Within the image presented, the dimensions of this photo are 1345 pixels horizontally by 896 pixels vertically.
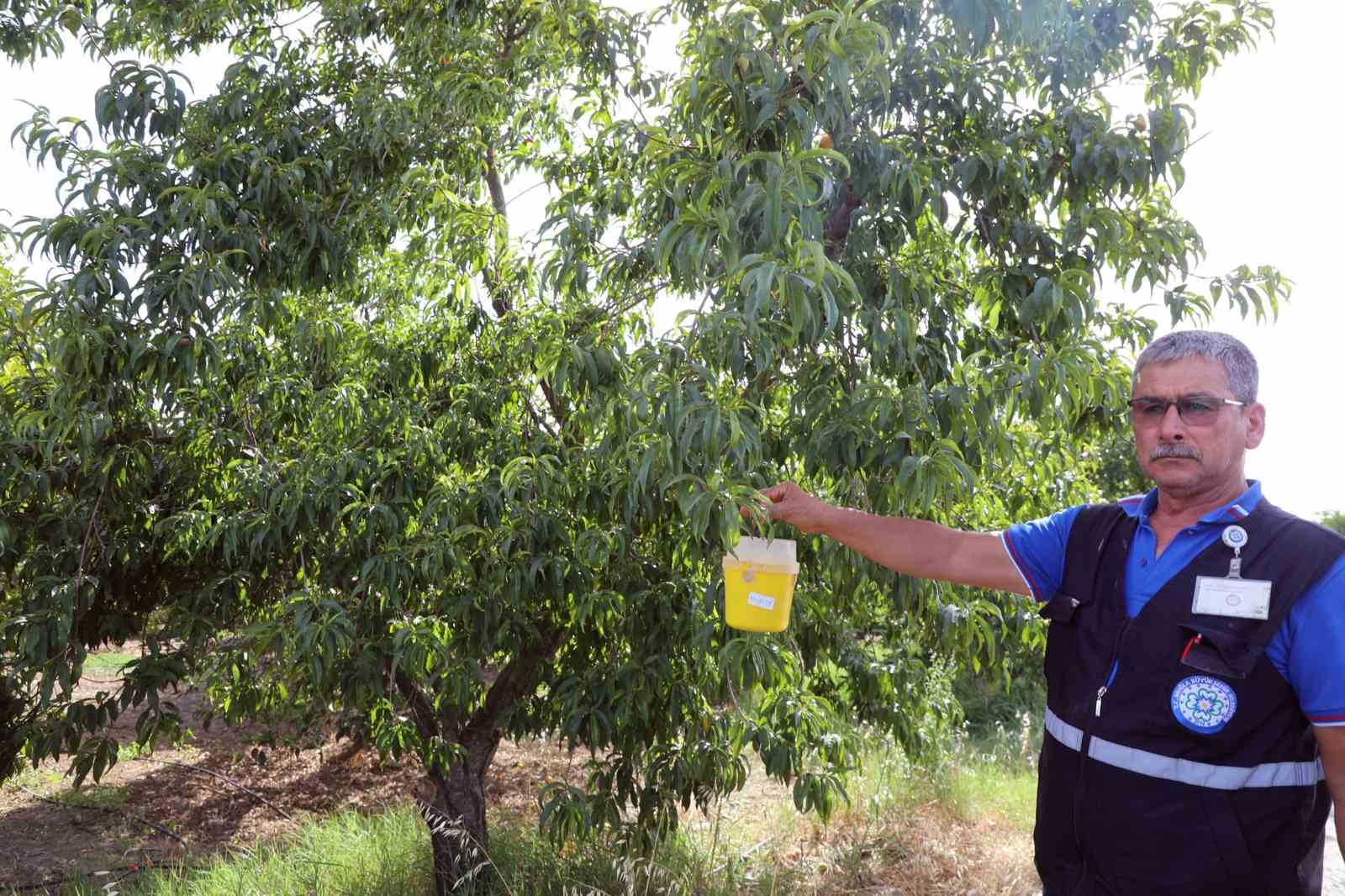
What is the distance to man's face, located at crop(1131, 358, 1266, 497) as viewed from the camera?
6.45 ft

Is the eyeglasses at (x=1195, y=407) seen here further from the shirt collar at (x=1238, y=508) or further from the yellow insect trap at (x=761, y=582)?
the yellow insect trap at (x=761, y=582)

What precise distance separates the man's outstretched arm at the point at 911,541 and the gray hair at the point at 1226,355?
23.1 inches

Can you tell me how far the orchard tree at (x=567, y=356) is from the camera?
8.80ft

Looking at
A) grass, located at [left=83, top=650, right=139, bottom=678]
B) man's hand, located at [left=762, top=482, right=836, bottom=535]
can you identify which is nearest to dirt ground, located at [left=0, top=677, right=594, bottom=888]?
grass, located at [left=83, top=650, right=139, bottom=678]

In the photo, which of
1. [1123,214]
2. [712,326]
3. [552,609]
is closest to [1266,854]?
[712,326]

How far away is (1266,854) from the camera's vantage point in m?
1.80

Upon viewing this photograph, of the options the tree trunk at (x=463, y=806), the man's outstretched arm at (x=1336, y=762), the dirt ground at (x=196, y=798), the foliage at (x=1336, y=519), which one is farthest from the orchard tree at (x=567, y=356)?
the foliage at (x=1336, y=519)

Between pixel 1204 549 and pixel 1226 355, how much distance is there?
355 millimetres

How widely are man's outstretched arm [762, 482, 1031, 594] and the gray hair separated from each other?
59cm

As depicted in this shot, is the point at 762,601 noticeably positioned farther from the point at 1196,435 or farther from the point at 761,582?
the point at 1196,435

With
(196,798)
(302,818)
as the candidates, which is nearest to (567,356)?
(302,818)

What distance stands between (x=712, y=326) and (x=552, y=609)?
6.46 feet

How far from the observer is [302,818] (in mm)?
7688

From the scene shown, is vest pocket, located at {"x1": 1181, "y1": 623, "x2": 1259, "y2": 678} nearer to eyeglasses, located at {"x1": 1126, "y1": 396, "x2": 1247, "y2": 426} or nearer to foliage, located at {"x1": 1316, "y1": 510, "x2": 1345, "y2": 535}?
eyeglasses, located at {"x1": 1126, "y1": 396, "x2": 1247, "y2": 426}
